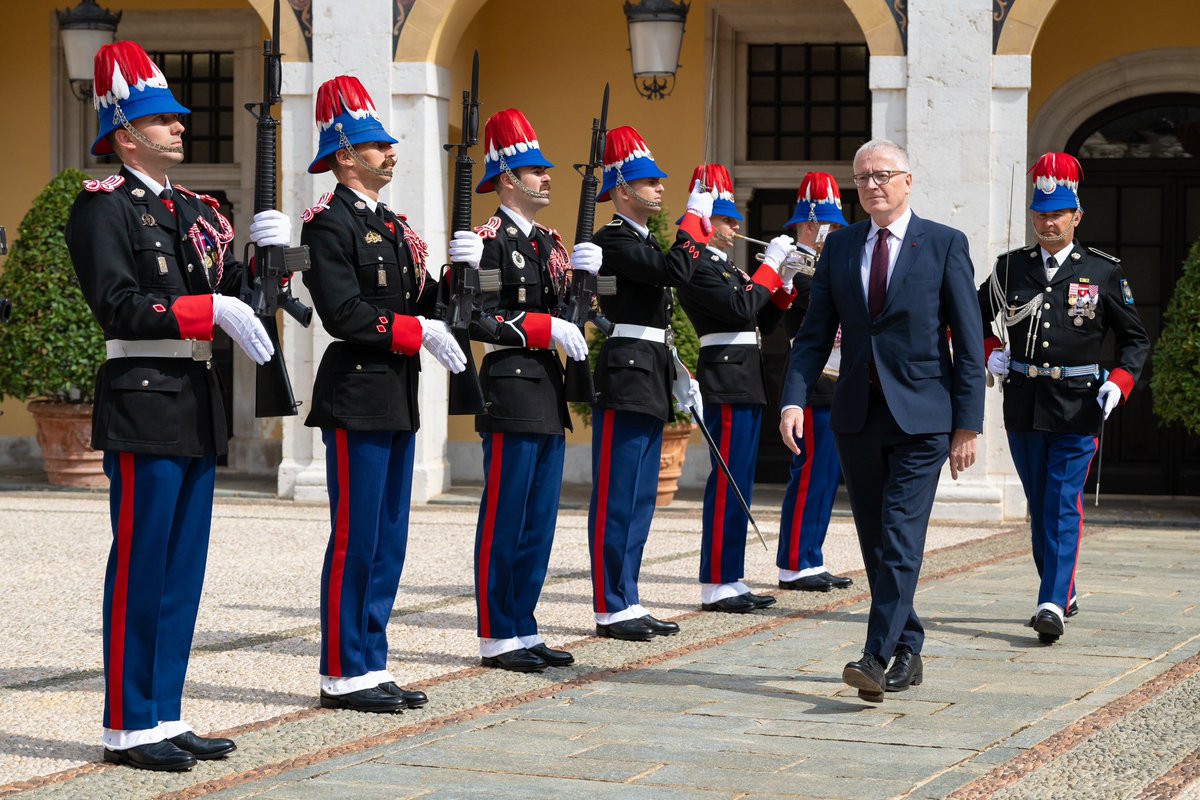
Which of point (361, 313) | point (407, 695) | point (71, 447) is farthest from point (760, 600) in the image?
point (71, 447)

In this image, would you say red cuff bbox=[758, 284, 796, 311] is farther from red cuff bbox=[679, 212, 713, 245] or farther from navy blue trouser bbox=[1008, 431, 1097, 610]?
navy blue trouser bbox=[1008, 431, 1097, 610]

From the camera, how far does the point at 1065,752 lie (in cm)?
476

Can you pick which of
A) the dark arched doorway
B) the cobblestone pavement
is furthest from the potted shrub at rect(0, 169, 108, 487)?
the dark arched doorway

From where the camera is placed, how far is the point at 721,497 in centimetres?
750

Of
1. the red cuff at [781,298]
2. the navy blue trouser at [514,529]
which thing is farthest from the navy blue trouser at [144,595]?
the red cuff at [781,298]

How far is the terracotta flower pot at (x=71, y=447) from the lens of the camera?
12758mm

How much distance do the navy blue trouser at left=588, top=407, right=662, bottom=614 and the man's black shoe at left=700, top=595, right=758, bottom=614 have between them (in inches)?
26.5

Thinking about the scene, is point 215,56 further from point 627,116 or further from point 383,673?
point 383,673

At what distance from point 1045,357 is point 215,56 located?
29.4 ft

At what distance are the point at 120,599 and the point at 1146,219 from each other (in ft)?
31.5

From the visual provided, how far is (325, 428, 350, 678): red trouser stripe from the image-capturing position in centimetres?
534

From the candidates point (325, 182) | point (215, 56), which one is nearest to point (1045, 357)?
point (325, 182)

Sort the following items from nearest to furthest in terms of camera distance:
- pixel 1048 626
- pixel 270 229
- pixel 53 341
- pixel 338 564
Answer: pixel 270 229 → pixel 338 564 → pixel 1048 626 → pixel 53 341

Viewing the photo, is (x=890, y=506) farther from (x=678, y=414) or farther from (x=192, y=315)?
(x=678, y=414)
